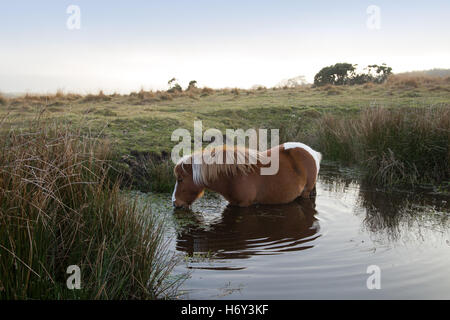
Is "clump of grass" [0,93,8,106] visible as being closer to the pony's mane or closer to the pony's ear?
the pony's ear

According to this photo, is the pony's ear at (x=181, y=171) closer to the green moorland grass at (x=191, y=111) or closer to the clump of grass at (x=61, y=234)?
the green moorland grass at (x=191, y=111)

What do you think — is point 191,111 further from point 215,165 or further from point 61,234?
point 61,234

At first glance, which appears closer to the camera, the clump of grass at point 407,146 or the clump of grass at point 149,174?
the clump of grass at point 149,174

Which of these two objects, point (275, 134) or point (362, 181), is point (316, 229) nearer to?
point (362, 181)

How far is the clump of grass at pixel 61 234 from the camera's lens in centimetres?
249

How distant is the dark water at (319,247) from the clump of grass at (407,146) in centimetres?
64

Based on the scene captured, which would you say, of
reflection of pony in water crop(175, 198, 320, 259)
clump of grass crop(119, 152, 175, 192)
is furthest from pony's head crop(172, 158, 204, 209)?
clump of grass crop(119, 152, 175, 192)

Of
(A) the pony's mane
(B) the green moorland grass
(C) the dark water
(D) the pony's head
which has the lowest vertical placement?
(C) the dark water

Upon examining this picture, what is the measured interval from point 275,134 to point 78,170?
653 centimetres

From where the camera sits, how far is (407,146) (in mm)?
6914

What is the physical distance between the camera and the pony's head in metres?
5.54

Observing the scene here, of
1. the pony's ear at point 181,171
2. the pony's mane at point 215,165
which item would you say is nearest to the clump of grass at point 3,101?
the pony's ear at point 181,171

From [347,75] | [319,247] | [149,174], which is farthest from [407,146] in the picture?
[347,75]

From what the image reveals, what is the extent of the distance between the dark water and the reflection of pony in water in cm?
1
